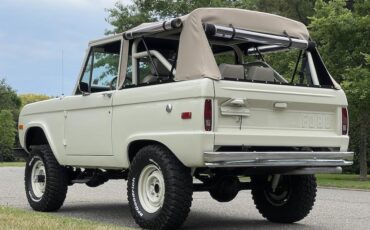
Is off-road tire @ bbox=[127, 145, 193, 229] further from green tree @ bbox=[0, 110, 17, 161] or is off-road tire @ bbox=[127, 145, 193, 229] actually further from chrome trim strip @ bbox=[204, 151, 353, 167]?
green tree @ bbox=[0, 110, 17, 161]

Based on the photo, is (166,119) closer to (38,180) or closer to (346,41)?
(38,180)

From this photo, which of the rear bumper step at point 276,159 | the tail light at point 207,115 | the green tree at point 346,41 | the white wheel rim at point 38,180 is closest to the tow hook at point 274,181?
the rear bumper step at point 276,159

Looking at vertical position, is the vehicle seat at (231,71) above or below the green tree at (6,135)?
above

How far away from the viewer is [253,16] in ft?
25.2

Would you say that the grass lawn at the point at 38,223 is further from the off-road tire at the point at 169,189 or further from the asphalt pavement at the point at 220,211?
the asphalt pavement at the point at 220,211

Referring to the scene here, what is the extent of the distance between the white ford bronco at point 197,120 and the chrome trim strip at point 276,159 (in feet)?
0.04

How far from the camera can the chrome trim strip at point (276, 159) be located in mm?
6430

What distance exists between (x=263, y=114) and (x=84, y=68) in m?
3.12

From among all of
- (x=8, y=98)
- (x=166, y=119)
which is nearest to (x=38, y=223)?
(x=166, y=119)

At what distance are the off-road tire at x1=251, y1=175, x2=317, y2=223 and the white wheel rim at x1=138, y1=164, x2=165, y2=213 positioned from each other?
172 cm

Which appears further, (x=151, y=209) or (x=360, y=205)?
(x=360, y=205)

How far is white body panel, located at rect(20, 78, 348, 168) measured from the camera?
656cm

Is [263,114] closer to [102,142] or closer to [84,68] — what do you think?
[102,142]

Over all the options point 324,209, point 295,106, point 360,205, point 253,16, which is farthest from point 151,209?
point 360,205
